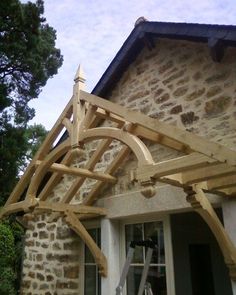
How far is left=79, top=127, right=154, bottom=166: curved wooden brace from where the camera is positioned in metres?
2.69

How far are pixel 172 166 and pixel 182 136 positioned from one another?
10.0 inches

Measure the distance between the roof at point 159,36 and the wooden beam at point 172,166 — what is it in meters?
1.69

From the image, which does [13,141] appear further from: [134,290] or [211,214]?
[211,214]

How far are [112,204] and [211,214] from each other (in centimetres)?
188

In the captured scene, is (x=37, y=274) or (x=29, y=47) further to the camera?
(x=29, y=47)

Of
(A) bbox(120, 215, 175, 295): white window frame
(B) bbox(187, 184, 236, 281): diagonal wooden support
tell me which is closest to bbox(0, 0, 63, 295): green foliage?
(A) bbox(120, 215, 175, 295): white window frame

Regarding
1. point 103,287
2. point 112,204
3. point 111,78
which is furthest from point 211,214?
point 111,78

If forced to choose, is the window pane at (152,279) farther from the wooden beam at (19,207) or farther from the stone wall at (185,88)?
the stone wall at (185,88)

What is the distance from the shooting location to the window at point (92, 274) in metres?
4.94

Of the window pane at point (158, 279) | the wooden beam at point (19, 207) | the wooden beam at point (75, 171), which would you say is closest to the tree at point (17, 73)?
the wooden beam at point (19, 207)

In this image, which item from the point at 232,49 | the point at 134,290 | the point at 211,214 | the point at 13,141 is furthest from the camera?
the point at 13,141

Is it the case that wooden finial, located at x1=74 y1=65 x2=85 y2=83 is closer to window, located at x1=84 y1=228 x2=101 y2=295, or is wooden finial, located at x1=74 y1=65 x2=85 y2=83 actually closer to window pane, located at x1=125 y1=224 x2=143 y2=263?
window pane, located at x1=125 y1=224 x2=143 y2=263

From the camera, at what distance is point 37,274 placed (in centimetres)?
554

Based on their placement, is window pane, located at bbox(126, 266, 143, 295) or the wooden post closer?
the wooden post
